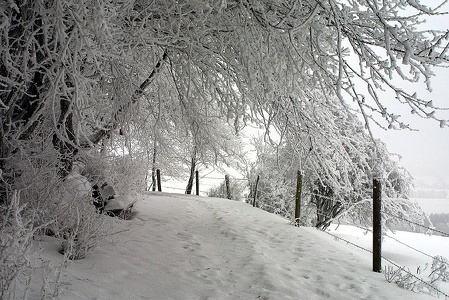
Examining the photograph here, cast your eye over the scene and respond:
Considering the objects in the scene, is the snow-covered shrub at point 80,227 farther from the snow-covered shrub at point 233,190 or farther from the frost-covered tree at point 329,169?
the snow-covered shrub at point 233,190

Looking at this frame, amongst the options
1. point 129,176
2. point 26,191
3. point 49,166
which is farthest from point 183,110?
point 129,176

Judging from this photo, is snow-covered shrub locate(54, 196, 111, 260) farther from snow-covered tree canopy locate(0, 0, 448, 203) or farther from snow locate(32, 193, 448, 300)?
snow-covered tree canopy locate(0, 0, 448, 203)

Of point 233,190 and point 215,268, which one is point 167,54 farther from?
point 233,190

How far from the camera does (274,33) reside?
3.32 meters

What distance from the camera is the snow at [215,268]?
136 inches

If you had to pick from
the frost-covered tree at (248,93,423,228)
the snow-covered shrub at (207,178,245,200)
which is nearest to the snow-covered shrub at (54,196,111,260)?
the frost-covered tree at (248,93,423,228)

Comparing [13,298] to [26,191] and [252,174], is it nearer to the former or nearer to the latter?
[26,191]

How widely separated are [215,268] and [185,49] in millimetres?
2691

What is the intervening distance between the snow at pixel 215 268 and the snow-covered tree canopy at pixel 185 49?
1.34 metres

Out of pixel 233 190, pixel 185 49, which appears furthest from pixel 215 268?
pixel 233 190

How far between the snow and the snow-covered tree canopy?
52.8 inches

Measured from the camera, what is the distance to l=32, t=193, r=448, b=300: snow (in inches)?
136

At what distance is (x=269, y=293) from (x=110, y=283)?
5.35ft

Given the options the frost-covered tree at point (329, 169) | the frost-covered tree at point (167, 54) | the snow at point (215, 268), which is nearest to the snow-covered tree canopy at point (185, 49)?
the frost-covered tree at point (167, 54)
